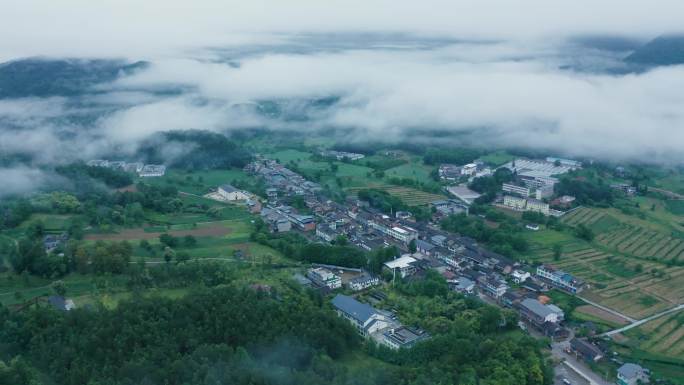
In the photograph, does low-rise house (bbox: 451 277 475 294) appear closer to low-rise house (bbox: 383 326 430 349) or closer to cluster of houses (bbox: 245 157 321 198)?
low-rise house (bbox: 383 326 430 349)

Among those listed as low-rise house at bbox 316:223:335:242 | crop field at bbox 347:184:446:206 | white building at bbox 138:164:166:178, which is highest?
low-rise house at bbox 316:223:335:242

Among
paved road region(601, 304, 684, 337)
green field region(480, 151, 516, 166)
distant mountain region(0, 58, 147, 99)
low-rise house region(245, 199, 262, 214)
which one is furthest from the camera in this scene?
distant mountain region(0, 58, 147, 99)

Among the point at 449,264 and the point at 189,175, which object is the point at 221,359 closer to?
the point at 449,264

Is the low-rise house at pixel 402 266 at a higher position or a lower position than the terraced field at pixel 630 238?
higher

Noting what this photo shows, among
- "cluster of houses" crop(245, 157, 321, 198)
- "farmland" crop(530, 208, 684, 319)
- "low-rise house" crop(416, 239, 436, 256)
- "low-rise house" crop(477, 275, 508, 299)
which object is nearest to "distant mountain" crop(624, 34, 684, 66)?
"farmland" crop(530, 208, 684, 319)

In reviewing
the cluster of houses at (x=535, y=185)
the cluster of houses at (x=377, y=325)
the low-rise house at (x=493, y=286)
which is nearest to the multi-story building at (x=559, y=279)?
the low-rise house at (x=493, y=286)

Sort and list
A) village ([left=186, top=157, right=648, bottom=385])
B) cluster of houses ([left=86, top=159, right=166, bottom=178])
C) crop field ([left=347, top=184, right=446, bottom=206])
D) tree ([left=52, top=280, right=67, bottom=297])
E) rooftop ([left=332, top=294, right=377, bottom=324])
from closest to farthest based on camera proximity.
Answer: village ([left=186, top=157, right=648, bottom=385]), rooftop ([left=332, top=294, right=377, bottom=324]), tree ([left=52, top=280, right=67, bottom=297]), crop field ([left=347, top=184, right=446, bottom=206]), cluster of houses ([left=86, top=159, right=166, bottom=178])

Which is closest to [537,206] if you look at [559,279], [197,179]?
[559,279]

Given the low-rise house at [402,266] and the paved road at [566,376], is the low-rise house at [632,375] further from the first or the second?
the low-rise house at [402,266]
